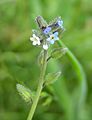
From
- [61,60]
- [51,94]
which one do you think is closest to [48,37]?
[51,94]

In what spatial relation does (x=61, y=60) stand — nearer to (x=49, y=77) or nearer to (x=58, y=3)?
(x=58, y=3)

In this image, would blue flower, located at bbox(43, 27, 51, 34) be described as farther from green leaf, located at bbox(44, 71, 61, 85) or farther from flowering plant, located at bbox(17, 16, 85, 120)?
green leaf, located at bbox(44, 71, 61, 85)

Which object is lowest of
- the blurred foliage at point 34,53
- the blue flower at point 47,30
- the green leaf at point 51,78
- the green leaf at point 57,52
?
the green leaf at point 51,78

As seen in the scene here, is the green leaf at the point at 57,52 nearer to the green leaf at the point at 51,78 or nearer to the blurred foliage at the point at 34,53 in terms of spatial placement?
the green leaf at the point at 51,78

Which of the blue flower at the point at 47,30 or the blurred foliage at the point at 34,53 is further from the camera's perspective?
the blurred foliage at the point at 34,53

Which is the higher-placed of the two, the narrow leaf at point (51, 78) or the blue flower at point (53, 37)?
the blue flower at point (53, 37)

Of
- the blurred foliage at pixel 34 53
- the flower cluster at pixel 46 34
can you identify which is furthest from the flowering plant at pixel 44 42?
the blurred foliage at pixel 34 53
